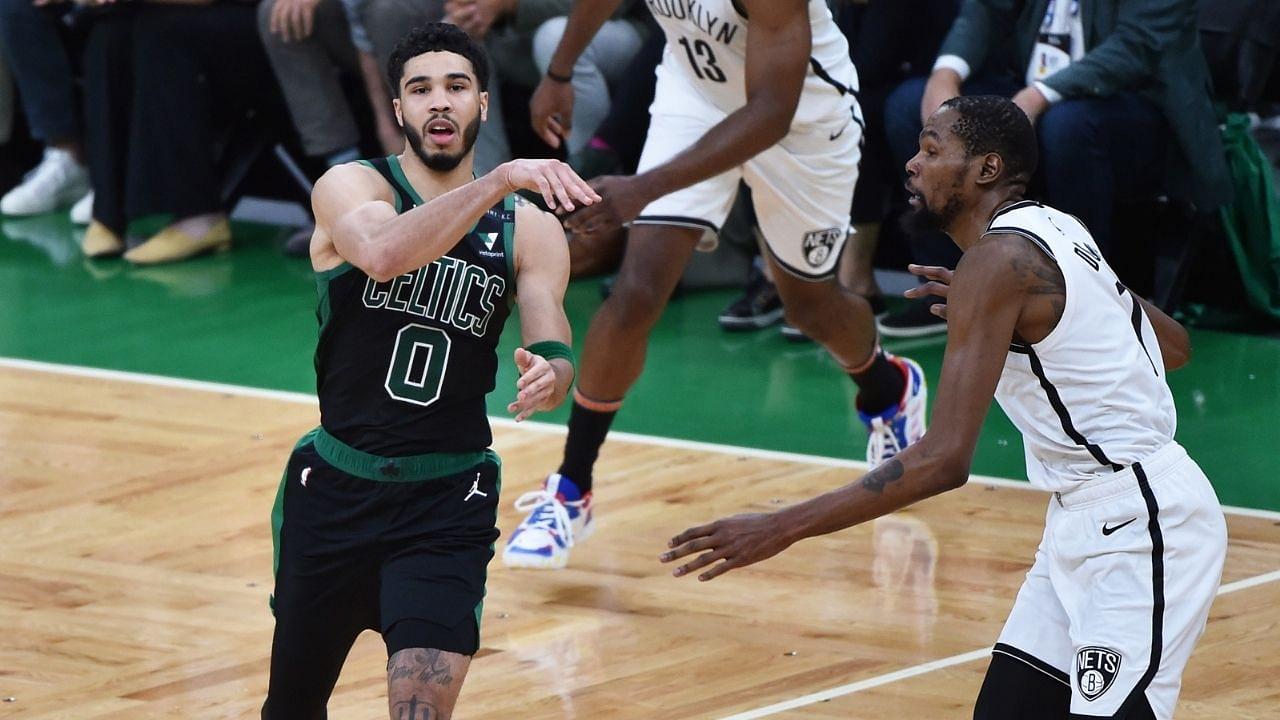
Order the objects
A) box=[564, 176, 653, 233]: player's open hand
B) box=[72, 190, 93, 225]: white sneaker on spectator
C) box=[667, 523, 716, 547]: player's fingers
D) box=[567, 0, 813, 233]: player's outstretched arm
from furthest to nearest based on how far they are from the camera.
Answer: box=[72, 190, 93, 225]: white sneaker on spectator → box=[567, 0, 813, 233]: player's outstretched arm → box=[564, 176, 653, 233]: player's open hand → box=[667, 523, 716, 547]: player's fingers

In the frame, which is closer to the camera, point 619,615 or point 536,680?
point 536,680

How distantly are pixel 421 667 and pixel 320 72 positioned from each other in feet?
19.4

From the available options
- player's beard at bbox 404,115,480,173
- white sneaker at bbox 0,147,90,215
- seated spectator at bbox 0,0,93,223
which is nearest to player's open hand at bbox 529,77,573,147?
player's beard at bbox 404,115,480,173

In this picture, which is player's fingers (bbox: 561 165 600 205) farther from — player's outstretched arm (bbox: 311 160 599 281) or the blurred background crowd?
the blurred background crowd

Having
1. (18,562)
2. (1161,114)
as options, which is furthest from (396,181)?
(1161,114)

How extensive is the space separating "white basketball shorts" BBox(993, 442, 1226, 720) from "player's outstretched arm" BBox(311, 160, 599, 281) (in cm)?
101

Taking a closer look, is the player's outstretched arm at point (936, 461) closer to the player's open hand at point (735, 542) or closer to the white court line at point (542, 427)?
the player's open hand at point (735, 542)

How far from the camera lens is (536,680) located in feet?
14.4

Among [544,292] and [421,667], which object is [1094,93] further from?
[421,667]

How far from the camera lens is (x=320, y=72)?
8859mm

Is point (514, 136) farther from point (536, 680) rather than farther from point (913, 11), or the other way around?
point (536, 680)

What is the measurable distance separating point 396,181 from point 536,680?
1.29 m

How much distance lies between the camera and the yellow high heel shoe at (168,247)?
916cm

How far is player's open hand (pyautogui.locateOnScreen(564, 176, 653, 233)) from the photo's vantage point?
4.44 metres
